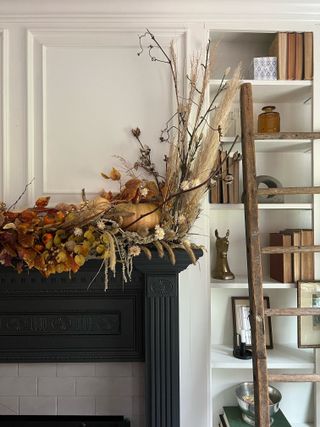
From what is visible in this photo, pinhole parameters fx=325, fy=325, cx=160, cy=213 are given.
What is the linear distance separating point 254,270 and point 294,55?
1098 mm

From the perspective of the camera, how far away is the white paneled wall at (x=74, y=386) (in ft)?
5.32

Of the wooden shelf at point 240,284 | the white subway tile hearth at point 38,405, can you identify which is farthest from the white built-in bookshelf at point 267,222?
Answer: the white subway tile hearth at point 38,405

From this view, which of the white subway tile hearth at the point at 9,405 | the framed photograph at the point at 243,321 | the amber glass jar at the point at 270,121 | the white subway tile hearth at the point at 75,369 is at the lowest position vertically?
the white subway tile hearth at the point at 9,405

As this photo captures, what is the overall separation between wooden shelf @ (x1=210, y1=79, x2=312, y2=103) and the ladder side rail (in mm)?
167

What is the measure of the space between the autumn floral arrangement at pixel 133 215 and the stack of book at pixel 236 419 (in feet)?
3.04

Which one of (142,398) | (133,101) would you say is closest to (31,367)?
(142,398)

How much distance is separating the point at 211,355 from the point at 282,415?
472 mm

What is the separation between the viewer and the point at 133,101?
1.62m

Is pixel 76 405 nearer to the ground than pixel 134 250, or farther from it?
nearer to the ground

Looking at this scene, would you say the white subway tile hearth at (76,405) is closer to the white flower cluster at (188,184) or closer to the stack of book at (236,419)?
the stack of book at (236,419)

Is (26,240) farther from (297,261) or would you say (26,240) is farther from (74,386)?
(297,261)

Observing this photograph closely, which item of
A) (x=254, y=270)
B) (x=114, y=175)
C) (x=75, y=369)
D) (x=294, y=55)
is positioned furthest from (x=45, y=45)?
(x=75, y=369)

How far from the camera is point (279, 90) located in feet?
5.53

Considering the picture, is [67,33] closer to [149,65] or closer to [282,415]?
[149,65]
